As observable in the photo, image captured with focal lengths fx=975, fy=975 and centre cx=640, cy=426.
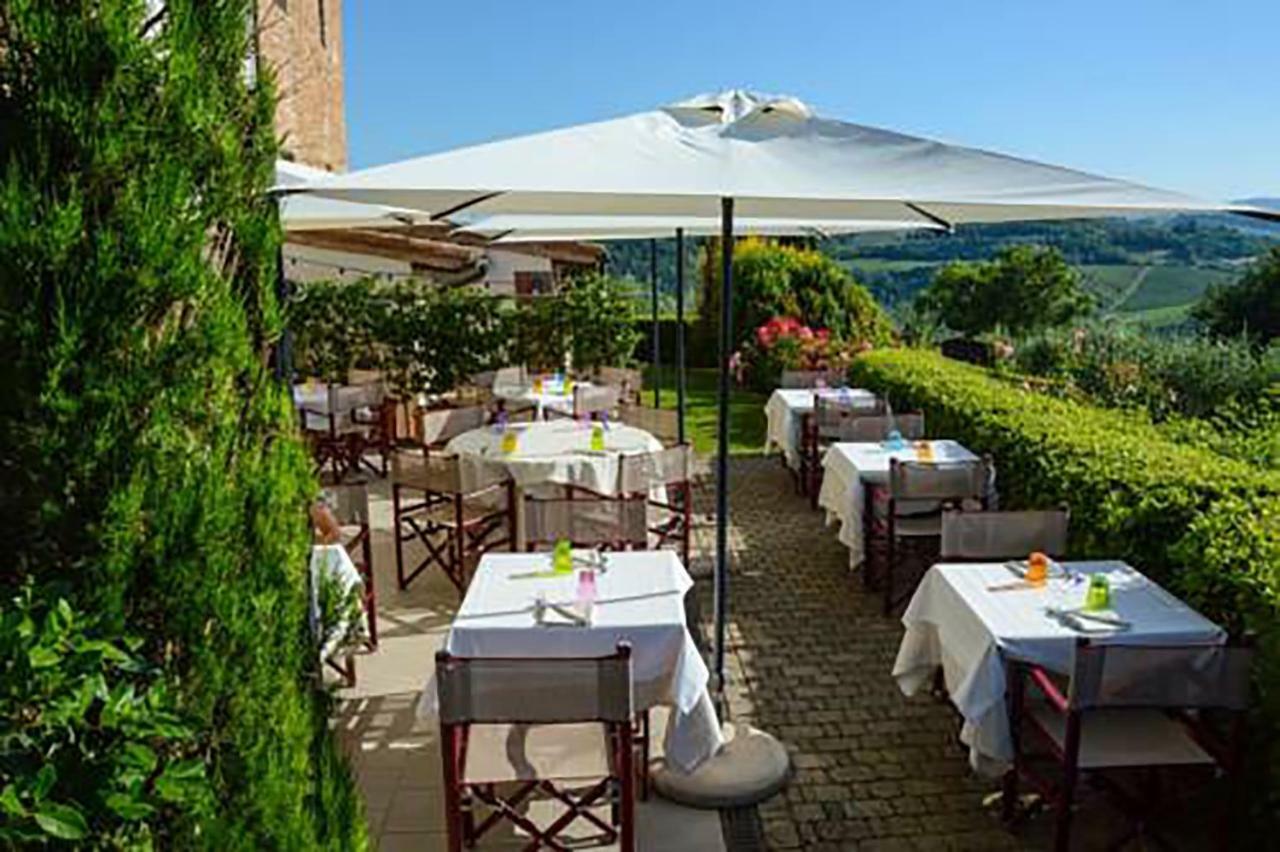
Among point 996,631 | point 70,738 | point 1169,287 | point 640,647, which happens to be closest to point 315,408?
point 640,647

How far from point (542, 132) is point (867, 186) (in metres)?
1.31

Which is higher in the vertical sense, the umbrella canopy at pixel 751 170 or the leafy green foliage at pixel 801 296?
the umbrella canopy at pixel 751 170

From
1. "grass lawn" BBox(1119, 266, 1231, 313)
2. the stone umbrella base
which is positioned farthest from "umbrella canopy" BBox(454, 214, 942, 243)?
"grass lawn" BBox(1119, 266, 1231, 313)

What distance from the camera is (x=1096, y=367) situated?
41.4ft

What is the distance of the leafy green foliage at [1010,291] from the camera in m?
52.5

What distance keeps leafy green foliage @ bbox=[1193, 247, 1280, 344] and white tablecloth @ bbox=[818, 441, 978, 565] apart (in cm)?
3384

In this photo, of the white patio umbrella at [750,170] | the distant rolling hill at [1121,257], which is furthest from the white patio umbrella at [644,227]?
the distant rolling hill at [1121,257]

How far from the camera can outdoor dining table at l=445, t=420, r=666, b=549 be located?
22.6ft

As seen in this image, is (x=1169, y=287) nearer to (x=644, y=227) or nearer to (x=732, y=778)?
(x=644, y=227)

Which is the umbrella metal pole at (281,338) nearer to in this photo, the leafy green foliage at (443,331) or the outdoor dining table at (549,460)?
the outdoor dining table at (549,460)

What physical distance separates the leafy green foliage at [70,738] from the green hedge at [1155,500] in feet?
12.1

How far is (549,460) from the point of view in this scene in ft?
22.8

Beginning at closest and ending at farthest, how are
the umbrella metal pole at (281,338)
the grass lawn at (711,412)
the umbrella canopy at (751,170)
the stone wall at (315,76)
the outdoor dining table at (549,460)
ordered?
1. the umbrella metal pole at (281,338)
2. the umbrella canopy at (751,170)
3. the outdoor dining table at (549,460)
4. the grass lawn at (711,412)
5. the stone wall at (315,76)

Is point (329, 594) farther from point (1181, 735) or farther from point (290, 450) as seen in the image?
point (1181, 735)
